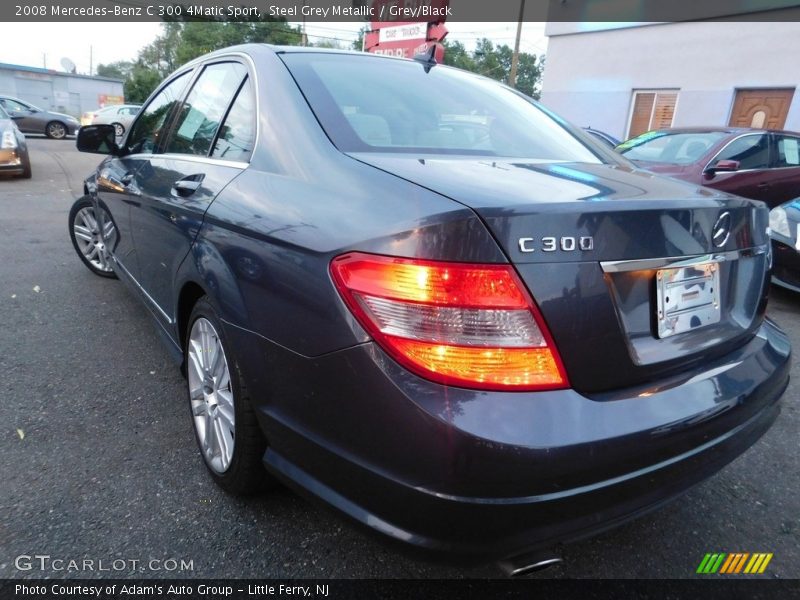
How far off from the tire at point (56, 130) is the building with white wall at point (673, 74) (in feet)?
57.4

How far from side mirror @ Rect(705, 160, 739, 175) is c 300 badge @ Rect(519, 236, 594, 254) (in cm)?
596

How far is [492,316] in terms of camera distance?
119 centimetres

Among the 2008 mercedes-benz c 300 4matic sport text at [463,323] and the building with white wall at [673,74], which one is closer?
the 2008 mercedes-benz c 300 4matic sport text at [463,323]

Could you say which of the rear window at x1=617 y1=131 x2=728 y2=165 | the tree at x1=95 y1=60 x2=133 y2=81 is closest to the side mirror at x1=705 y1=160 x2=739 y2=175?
the rear window at x1=617 y1=131 x2=728 y2=165

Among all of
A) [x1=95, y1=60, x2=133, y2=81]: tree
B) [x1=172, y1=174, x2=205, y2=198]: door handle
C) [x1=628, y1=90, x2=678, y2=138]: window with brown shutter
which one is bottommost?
[x1=172, y1=174, x2=205, y2=198]: door handle

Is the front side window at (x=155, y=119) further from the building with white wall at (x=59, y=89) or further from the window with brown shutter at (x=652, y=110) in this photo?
the building with white wall at (x=59, y=89)

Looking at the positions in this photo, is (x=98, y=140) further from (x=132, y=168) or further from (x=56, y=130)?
(x=56, y=130)

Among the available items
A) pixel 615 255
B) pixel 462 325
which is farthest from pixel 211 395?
pixel 615 255

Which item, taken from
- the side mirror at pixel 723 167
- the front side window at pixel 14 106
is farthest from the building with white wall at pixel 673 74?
the front side window at pixel 14 106

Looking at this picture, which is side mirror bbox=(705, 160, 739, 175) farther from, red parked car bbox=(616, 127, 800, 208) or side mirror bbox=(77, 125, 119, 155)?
side mirror bbox=(77, 125, 119, 155)

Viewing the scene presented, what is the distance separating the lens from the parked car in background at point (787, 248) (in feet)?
14.6

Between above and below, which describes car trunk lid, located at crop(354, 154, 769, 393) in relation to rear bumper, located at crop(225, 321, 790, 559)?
above

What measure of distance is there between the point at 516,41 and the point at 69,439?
77.5 ft

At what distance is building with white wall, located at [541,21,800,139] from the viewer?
11586 mm
